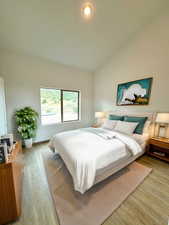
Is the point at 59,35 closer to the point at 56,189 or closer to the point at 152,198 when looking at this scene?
the point at 56,189

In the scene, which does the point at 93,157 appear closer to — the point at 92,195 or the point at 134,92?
the point at 92,195

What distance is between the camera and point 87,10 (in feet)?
6.82

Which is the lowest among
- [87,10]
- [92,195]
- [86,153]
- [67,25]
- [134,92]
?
[92,195]

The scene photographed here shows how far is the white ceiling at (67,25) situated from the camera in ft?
6.39

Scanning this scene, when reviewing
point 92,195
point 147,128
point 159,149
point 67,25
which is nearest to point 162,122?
point 147,128

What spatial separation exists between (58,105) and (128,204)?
3423 mm

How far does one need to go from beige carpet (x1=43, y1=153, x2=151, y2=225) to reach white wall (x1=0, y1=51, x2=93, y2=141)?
1.99 meters

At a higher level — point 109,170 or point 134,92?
point 134,92

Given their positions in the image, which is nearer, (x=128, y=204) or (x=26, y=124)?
(x=128, y=204)

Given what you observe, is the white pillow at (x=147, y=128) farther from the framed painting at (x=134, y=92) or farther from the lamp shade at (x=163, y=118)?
the framed painting at (x=134, y=92)

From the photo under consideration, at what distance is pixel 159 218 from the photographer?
1.16 meters

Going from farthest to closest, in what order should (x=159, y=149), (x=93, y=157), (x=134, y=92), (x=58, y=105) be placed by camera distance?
1. (x=58, y=105)
2. (x=134, y=92)
3. (x=159, y=149)
4. (x=93, y=157)

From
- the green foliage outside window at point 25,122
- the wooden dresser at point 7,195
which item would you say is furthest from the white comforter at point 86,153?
the green foliage outside window at point 25,122

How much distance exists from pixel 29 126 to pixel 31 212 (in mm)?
2085
